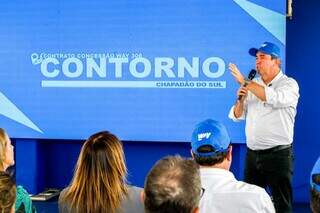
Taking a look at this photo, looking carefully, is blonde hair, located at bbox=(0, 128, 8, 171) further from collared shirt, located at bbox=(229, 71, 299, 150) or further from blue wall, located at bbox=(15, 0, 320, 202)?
blue wall, located at bbox=(15, 0, 320, 202)

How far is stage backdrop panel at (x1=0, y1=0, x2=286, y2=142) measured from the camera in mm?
4129

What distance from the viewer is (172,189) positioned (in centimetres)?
119

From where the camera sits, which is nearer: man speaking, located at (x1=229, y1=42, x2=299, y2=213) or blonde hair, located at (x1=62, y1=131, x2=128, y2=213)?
blonde hair, located at (x1=62, y1=131, x2=128, y2=213)

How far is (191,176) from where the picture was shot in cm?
125

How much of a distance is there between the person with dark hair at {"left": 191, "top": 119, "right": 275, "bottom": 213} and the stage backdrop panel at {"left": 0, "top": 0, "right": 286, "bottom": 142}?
2335mm

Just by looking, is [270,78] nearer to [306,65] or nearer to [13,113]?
[306,65]

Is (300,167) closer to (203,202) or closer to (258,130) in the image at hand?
(258,130)

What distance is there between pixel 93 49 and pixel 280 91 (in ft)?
6.16

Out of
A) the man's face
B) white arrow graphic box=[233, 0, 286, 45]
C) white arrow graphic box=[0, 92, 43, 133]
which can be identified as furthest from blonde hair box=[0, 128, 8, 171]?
white arrow graphic box=[233, 0, 286, 45]

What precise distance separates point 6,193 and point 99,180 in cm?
51

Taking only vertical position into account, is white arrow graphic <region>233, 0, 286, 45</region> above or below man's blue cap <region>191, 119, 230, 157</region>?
above

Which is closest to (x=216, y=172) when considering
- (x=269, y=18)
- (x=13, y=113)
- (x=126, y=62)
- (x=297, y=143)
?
(x=269, y=18)

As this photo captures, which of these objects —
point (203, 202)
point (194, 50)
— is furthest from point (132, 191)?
point (194, 50)

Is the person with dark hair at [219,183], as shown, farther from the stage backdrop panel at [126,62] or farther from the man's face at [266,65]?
the stage backdrop panel at [126,62]
